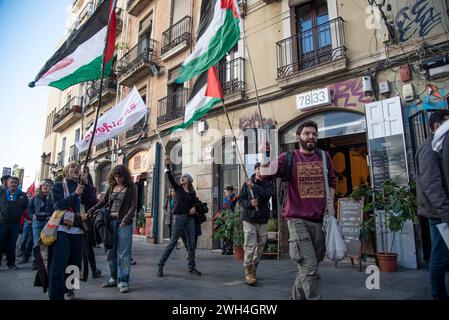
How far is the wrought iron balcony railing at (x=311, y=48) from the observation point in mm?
7730

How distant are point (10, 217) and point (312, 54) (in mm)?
8318

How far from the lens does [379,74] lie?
23.0ft

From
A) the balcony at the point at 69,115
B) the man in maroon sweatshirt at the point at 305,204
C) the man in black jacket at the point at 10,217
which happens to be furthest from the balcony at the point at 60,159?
the man in maroon sweatshirt at the point at 305,204

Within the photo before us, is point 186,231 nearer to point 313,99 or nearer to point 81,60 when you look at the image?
point 81,60

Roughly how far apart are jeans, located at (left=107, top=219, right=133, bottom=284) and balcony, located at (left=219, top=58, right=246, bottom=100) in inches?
247

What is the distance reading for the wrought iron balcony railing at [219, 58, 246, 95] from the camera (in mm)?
9883

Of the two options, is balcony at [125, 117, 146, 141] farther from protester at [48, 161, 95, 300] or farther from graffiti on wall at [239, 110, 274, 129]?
protester at [48, 161, 95, 300]

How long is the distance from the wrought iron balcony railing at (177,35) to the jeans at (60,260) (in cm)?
1026

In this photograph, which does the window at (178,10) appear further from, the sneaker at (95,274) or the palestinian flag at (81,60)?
→ the sneaker at (95,274)

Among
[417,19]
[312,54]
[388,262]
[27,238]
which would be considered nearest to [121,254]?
[388,262]

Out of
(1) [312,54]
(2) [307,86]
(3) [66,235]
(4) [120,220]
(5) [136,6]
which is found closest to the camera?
(3) [66,235]

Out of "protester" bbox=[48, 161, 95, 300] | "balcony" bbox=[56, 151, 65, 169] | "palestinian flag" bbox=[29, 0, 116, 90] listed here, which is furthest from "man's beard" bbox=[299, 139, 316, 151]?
"balcony" bbox=[56, 151, 65, 169]

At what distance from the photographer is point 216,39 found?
618cm
